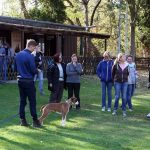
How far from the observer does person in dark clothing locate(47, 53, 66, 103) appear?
38.1ft

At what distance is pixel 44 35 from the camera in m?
29.5

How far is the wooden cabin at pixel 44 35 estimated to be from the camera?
24938mm

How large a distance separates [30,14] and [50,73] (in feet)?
103

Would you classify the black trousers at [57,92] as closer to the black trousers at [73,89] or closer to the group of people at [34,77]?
the group of people at [34,77]

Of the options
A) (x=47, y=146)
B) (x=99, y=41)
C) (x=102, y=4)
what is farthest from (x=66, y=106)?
(x=99, y=41)

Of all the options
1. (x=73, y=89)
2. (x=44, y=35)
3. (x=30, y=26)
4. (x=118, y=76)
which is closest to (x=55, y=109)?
(x=118, y=76)

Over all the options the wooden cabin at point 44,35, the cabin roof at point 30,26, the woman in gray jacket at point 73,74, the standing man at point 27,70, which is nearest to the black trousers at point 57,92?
the woman in gray jacket at point 73,74

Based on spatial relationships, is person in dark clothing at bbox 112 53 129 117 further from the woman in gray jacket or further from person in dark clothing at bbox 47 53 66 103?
person in dark clothing at bbox 47 53 66 103

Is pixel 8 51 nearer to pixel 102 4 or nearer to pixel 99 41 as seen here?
pixel 102 4

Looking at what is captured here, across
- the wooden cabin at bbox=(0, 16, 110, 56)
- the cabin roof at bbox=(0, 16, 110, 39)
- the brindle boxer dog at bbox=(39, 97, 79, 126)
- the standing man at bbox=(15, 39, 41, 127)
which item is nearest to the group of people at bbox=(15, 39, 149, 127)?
the standing man at bbox=(15, 39, 41, 127)

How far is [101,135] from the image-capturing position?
9.08m

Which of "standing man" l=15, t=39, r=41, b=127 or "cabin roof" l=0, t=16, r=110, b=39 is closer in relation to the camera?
"standing man" l=15, t=39, r=41, b=127

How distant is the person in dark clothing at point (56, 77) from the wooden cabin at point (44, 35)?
11.2 metres

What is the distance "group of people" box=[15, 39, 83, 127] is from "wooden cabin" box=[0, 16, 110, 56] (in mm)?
10500
